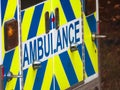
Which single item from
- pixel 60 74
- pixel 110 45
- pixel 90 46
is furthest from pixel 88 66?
pixel 110 45

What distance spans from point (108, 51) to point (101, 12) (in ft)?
3.89

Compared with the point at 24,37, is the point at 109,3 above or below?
below

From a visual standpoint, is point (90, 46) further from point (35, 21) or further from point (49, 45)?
point (35, 21)

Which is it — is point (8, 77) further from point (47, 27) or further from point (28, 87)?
point (47, 27)

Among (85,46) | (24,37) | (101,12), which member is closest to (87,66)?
(85,46)

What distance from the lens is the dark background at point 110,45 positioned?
870cm

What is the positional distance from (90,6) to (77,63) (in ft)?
1.89

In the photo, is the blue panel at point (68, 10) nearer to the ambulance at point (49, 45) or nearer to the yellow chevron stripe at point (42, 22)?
the ambulance at point (49, 45)

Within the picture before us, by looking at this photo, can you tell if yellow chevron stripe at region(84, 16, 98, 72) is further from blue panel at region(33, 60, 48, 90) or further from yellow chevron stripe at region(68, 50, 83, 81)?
blue panel at region(33, 60, 48, 90)

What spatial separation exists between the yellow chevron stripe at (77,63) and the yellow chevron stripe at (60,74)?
178 millimetres

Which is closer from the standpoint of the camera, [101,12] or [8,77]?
[8,77]

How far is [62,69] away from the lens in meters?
4.47

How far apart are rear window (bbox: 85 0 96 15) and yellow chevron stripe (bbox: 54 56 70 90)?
658 millimetres

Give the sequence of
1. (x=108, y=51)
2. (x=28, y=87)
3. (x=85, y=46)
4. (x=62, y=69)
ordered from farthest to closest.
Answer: (x=108, y=51), (x=85, y=46), (x=62, y=69), (x=28, y=87)
